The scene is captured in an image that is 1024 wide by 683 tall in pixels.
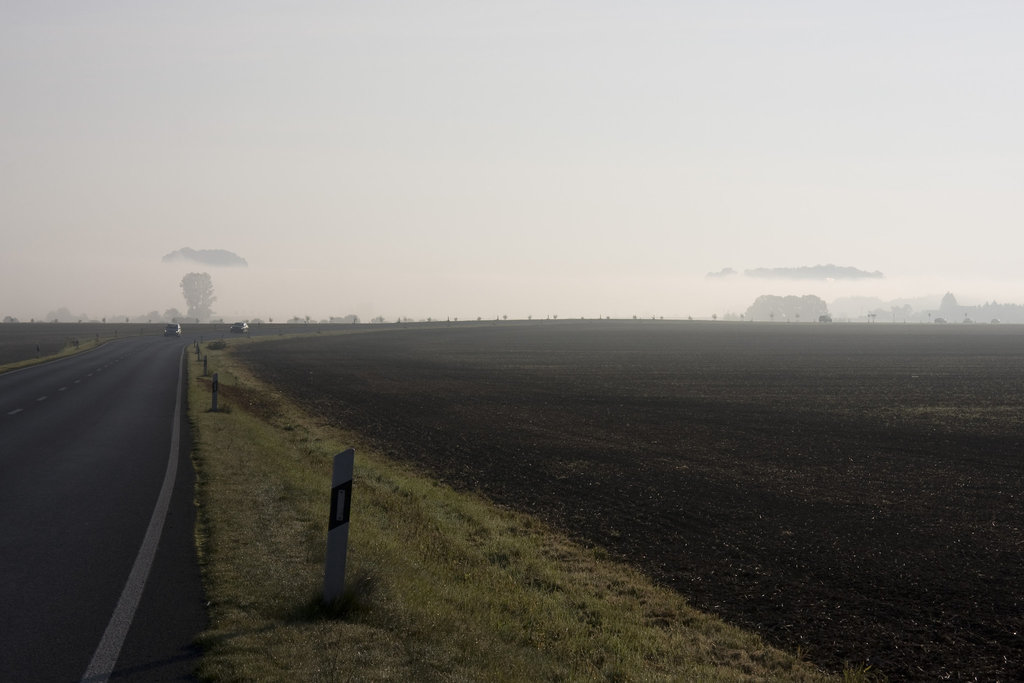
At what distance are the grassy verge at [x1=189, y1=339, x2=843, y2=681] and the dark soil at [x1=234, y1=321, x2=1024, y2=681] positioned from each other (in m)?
0.80

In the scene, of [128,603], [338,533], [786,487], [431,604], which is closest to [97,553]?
[128,603]

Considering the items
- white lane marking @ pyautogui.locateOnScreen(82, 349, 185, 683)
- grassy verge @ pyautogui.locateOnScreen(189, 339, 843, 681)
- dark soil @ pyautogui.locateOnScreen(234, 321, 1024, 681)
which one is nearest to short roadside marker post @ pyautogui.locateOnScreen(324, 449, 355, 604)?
grassy verge @ pyautogui.locateOnScreen(189, 339, 843, 681)

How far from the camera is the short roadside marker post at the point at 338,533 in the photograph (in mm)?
7676

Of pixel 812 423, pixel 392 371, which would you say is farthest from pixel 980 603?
pixel 392 371

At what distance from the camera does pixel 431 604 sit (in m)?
8.26

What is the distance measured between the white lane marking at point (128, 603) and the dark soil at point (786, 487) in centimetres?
575

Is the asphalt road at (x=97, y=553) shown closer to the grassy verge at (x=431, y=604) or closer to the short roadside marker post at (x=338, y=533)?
the grassy verge at (x=431, y=604)

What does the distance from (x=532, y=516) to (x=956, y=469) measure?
34.6 feet

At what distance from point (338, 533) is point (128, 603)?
2.05 meters

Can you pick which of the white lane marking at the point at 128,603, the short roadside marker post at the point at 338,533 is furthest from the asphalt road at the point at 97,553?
the short roadside marker post at the point at 338,533

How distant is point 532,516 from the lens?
46.0ft

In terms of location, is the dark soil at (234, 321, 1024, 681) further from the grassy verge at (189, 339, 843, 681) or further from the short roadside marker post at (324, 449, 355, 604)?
the short roadside marker post at (324, 449, 355, 604)

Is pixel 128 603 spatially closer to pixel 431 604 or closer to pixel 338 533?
pixel 338 533

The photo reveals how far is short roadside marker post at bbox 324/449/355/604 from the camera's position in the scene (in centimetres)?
768
